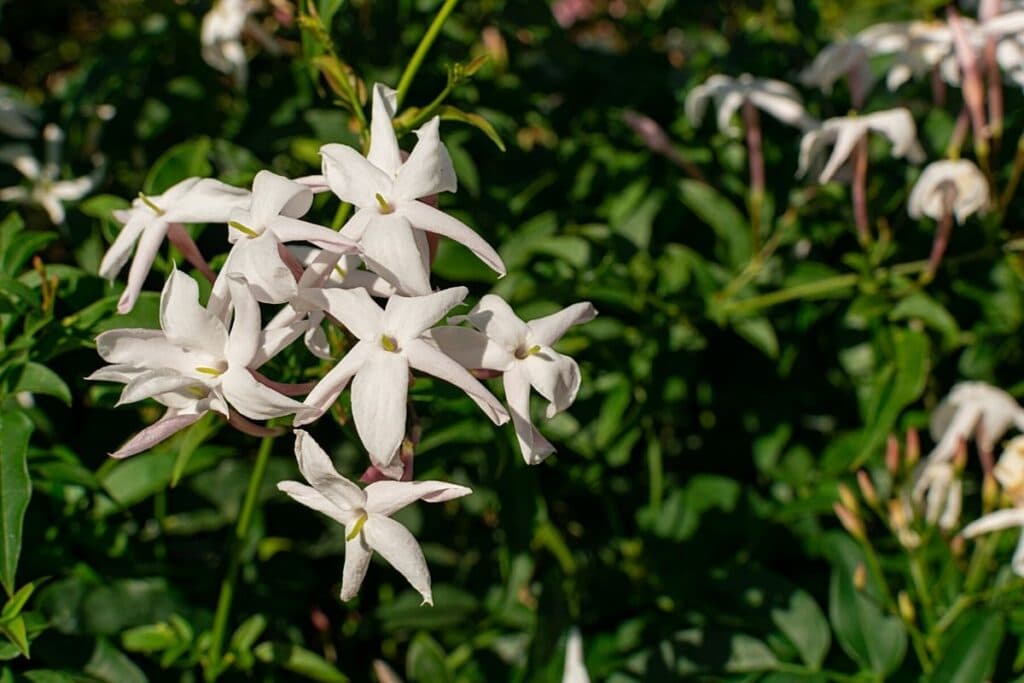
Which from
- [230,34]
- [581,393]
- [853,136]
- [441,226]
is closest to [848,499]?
[581,393]

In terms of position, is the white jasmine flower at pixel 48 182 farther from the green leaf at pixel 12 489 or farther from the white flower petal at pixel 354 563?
the white flower petal at pixel 354 563

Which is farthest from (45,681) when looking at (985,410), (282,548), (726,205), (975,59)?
(975,59)

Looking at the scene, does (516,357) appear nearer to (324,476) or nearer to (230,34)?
(324,476)

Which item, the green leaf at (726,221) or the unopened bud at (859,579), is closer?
the unopened bud at (859,579)

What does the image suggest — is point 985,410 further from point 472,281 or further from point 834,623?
point 472,281

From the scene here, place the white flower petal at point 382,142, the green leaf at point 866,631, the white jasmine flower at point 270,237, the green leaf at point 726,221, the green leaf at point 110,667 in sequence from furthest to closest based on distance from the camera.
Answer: the green leaf at point 726,221 → the green leaf at point 866,631 → the green leaf at point 110,667 → the white flower petal at point 382,142 → the white jasmine flower at point 270,237

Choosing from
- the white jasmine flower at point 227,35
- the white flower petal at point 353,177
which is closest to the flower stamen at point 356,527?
the white flower petal at point 353,177
